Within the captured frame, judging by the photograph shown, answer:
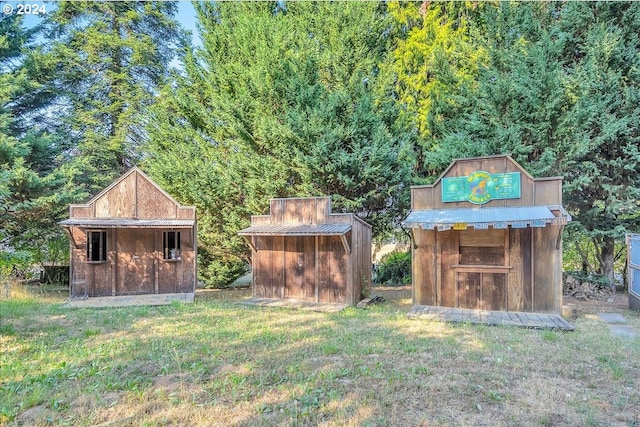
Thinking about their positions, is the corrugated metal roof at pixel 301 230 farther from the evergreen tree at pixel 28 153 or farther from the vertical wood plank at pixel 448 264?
the evergreen tree at pixel 28 153

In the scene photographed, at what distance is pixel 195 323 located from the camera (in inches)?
268

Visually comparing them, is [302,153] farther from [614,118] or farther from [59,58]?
[59,58]

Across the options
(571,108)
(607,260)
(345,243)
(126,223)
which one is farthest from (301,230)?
(607,260)

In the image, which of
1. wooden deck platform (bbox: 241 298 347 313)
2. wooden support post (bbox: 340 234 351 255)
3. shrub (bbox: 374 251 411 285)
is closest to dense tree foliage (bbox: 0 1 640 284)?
shrub (bbox: 374 251 411 285)

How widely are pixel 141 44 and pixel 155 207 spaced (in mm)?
9555

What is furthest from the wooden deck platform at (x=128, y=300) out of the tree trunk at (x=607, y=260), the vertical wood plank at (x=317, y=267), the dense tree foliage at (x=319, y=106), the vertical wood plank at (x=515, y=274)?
the tree trunk at (x=607, y=260)

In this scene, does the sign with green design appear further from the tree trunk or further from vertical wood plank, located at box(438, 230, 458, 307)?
the tree trunk

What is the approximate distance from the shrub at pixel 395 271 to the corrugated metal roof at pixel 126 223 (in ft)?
29.0

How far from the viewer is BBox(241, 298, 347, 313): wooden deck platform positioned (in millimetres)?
8727

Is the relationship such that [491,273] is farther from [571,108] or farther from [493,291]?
[571,108]

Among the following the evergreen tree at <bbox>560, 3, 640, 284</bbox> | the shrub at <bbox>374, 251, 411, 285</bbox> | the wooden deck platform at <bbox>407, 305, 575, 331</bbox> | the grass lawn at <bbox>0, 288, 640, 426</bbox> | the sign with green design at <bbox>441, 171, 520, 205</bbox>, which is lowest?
the shrub at <bbox>374, 251, 411, 285</bbox>

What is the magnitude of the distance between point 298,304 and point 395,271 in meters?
7.24

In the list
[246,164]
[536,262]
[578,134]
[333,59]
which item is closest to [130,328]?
[246,164]

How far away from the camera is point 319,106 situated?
38.4ft
